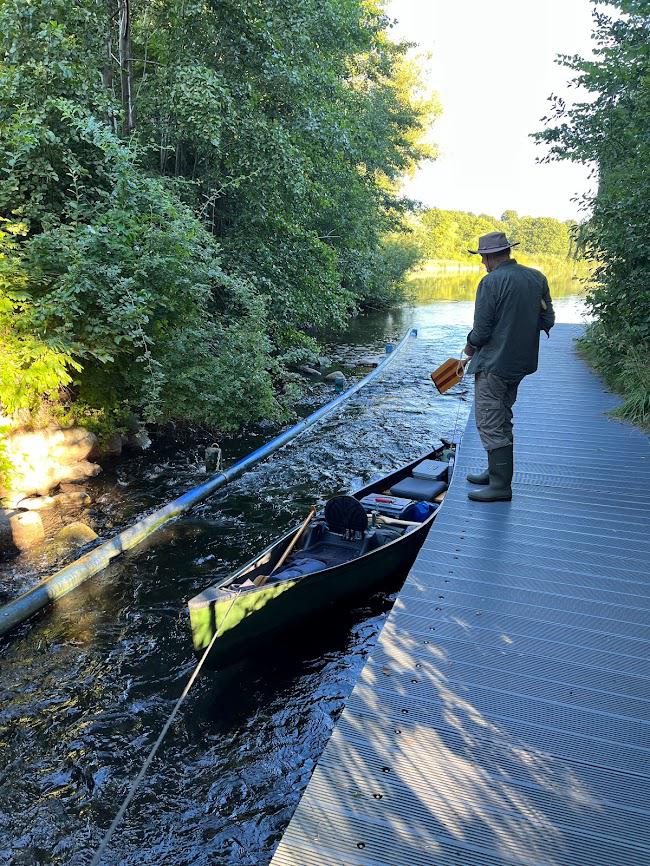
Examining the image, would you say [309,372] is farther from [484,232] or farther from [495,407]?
[484,232]

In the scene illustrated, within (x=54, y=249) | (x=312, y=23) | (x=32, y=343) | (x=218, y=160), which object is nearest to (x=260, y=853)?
(x=32, y=343)

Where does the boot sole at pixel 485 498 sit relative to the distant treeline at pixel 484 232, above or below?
below

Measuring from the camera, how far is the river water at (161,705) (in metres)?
3.64

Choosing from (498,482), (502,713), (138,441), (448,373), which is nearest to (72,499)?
(138,441)

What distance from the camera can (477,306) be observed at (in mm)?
5207

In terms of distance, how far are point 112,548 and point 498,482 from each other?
394cm

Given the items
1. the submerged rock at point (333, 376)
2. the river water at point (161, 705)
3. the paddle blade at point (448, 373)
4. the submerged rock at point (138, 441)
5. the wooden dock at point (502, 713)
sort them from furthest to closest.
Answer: the submerged rock at point (333, 376)
the submerged rock at point (138, 441)
the paddle blade at point (448, 373)
the river water at point (161, 705)
the wooden dock at point (502, 713)

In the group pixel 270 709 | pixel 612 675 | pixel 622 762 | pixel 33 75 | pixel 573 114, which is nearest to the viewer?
pixel 622 762

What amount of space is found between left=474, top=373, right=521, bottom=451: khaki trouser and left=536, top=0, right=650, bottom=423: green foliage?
4588 millimetres

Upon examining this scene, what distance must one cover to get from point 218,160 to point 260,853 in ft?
35.8

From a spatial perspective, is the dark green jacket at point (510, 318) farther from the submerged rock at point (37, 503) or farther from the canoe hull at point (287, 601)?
the submerged rock at point (37, 503)

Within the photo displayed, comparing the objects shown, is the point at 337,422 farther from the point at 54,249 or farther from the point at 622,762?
the point at 622,762

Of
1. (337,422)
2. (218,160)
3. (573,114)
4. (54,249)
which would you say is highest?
(573,114)

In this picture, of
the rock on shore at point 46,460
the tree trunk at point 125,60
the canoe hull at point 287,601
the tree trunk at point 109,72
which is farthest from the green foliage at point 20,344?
the tree trunk at point 125,60
